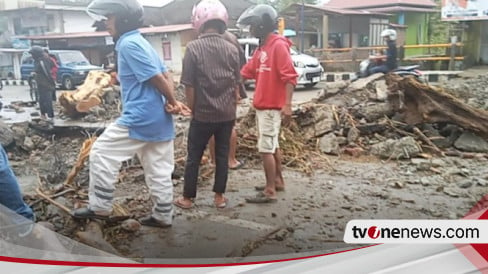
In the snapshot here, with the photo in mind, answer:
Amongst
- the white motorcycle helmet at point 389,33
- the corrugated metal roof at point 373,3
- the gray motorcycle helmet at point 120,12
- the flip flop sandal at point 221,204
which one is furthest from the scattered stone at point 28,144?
the white motorcycle helmet at point 389,33

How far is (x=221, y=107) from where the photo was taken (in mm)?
1218

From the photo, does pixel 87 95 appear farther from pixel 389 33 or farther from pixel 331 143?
pixel 389 33

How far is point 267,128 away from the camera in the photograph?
135cm

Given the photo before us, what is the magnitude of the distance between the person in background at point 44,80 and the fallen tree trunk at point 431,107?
3.14ft

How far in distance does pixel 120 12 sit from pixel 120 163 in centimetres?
37

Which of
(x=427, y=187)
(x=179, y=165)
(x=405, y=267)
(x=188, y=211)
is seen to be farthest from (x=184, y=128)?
(x=405, y=267)

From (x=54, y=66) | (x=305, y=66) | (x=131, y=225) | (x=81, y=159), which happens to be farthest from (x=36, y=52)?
(x=305, y=66)

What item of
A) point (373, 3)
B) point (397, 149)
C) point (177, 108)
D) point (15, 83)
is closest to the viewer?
point (15, 83)

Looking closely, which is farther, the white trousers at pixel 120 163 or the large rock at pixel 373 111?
the large rock at pixel 373 111

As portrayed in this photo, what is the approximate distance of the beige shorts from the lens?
1.34 m

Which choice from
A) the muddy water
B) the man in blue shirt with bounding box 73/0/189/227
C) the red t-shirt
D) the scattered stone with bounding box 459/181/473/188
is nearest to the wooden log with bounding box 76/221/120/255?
the man in blue shirt with bounding box 73/0/189/227

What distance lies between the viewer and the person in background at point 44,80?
1.07m

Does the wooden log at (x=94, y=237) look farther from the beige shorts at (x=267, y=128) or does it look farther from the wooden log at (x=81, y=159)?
the beige shorts at (x=267, y=128)

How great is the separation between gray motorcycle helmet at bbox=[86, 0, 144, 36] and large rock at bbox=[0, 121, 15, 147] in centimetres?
34
